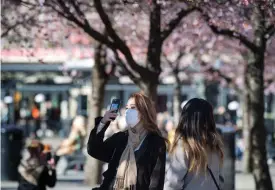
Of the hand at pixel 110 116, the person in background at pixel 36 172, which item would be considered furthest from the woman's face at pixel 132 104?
the person in background at pixel 36 172

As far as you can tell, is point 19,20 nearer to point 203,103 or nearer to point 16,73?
point 203,103

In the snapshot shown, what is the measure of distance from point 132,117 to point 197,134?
68cm

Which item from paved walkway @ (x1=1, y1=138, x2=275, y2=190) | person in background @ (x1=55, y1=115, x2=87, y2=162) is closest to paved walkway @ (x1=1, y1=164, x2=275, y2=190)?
paved walkway @ (x1=1, y1=138, x2=275, y2=190)

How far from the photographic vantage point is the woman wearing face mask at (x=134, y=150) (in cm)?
664

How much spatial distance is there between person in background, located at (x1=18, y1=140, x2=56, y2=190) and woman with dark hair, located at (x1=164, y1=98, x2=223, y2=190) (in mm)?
3943

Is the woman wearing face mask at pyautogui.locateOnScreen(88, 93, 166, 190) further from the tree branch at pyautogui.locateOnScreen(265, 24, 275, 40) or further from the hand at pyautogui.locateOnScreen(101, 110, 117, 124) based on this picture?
the tree branch at pyautogui.locateOnScreen(265, 24, 275, 40)

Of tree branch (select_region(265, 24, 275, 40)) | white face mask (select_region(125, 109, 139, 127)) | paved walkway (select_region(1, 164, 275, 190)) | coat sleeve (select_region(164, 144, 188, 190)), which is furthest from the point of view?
paved walkway (select_region(1, 164, 275, 190))

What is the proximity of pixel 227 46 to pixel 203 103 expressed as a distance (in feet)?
66.6

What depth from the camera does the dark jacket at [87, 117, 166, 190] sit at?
6.64m

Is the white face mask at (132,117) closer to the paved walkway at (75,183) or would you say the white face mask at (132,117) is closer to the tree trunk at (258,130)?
the tree trunk at (258,130)

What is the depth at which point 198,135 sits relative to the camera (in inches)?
247

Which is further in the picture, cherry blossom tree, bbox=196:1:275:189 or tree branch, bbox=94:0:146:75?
cherry blossom tree, bbox=196:1:275:189

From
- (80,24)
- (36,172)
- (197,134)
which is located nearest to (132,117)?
(197,134)

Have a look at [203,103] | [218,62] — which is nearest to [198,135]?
[203,103]
